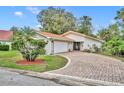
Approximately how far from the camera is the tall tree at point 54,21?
18.2 m

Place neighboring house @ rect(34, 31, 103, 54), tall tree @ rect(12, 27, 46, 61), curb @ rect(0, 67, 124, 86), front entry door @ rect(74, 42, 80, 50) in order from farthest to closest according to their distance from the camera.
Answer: front entry door @ rect(74, 42, 80, 50) → neighboring house @ rect(34, 31, 103, 54) → tall tree @ rect(12, 27, 46, 61) → curb @ rect(0, 67, 124, 86)

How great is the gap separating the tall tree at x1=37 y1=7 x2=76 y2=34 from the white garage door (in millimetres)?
1541

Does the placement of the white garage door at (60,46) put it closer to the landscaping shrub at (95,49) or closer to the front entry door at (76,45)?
the front entry door at (76,45)

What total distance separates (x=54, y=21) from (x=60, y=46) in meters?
2.78

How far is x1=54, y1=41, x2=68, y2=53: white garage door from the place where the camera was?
18428 millimetres

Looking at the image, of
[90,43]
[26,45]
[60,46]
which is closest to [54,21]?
[60,46]

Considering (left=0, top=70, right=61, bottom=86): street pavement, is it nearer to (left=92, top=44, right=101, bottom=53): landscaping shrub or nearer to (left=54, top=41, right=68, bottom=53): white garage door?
(left=54, top=41, right=68, bottom=53): white garage door

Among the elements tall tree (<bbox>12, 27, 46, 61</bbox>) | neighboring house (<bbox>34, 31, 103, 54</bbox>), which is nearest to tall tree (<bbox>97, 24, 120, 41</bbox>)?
neighboring house (<bbox>34, 31, 103, 54</bbox>)

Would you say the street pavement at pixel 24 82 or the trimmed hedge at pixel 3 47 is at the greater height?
the trimmed hedge at pixel 3 47

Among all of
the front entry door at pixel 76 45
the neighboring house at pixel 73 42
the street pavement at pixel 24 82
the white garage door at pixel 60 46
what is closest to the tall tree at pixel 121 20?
the neighboring house at pixel 73 42

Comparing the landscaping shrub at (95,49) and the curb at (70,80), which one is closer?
the curb at (70,80)

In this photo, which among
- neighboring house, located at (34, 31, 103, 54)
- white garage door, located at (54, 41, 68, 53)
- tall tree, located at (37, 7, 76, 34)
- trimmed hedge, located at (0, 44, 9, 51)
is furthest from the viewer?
trimmed hedge, located at (0, 44, 9, 51)

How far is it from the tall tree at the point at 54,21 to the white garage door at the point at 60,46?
1.54 m
